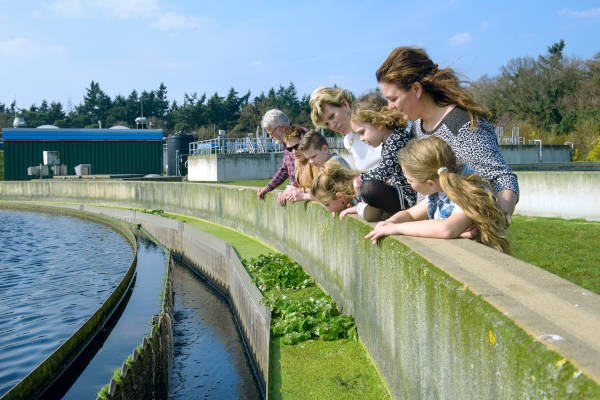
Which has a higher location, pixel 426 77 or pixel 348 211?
pixel 426 77

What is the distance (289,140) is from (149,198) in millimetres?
14537

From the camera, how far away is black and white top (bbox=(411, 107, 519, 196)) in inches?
141

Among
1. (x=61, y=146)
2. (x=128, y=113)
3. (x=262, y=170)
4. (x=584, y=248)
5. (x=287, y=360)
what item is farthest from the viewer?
(x=128, y=113)

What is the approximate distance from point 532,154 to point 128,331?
34.4m

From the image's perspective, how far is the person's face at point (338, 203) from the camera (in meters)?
5.50

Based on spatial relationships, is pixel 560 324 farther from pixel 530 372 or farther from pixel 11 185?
pixel 11 185

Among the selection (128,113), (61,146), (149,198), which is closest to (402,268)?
(149,198)

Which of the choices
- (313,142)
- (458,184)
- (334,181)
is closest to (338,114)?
(313,142)

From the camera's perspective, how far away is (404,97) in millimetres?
3908

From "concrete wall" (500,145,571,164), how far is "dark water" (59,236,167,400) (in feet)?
92.5

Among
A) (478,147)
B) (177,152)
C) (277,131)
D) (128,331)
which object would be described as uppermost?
(177,152)

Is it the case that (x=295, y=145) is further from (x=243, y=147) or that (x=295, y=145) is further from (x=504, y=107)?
(x=504, y=107)

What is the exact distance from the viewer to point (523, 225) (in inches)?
411

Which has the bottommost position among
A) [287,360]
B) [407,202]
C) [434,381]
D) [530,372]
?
[287,360]
